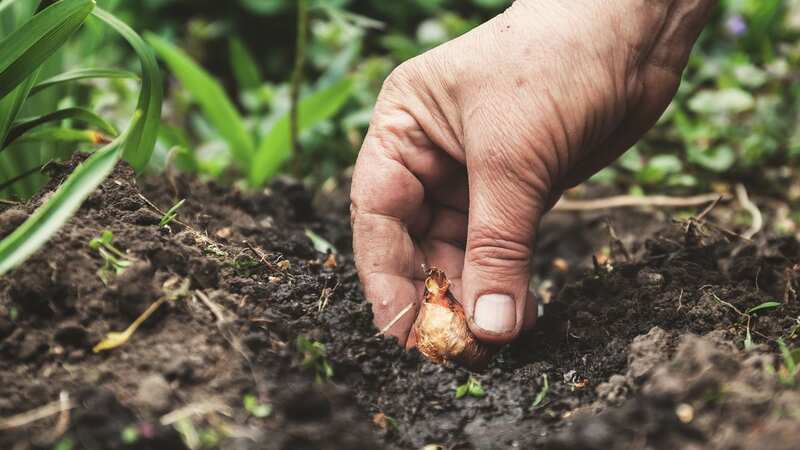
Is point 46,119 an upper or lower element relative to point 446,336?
upper

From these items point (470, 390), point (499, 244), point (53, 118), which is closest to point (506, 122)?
point (499, 244)

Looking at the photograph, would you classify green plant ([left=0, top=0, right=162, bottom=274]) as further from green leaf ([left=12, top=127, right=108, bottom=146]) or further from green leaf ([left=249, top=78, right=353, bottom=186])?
green leaf ([left=249, top=78, right=353, bottom=186])

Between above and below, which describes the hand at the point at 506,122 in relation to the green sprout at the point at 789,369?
above

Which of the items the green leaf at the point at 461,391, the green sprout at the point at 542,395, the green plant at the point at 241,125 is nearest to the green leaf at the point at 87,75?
the green plant at the point at 241,125

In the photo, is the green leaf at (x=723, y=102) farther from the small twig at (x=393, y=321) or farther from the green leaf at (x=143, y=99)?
the green leaf at (x=143, y=99)

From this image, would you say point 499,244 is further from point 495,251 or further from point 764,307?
point 764,307
